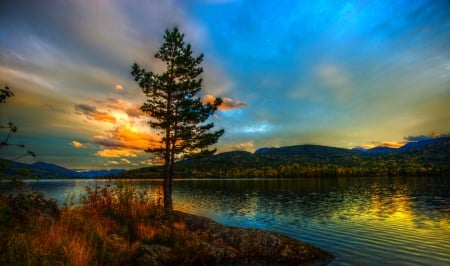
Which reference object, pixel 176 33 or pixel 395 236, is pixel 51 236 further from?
pixel 395 236

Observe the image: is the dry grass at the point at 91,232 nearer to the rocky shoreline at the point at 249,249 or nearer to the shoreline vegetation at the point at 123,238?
the shoreline vegetation at the point at 123,238

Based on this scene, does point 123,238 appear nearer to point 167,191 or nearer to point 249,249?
point 249,249

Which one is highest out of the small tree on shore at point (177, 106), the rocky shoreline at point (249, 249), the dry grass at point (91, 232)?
the small tree on shore at point (177, 106)

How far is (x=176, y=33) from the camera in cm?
2767

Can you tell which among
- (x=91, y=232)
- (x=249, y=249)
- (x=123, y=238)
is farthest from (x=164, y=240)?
(x=249, y=249)

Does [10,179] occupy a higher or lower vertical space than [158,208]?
higher

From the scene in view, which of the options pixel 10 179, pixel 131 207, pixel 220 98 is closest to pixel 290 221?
pixel 220 98

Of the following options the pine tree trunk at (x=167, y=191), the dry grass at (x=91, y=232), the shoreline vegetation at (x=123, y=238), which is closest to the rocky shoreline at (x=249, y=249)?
the shoreline vegetation at (x=123, y=238)

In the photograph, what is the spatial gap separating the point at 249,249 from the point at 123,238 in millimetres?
6710

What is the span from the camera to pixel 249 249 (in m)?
14.7

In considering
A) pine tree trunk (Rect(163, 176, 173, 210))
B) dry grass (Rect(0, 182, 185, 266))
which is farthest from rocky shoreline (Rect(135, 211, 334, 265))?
pine tree trunk (Rect(163, 176, 173, 210))

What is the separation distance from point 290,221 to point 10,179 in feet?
99.8

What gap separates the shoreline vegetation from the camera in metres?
9.08

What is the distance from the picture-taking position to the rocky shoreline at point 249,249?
529 inches
